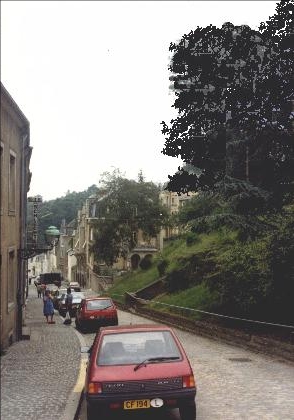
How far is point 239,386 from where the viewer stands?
12.6 m

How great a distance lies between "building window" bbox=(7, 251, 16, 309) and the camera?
722 inches

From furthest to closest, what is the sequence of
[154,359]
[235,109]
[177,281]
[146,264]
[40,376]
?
[146,264]
[177,281]
[235,109]
[40,376]
[154,359]

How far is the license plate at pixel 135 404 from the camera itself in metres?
8.63

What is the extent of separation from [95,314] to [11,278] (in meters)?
7.01

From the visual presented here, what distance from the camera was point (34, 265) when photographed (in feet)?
573

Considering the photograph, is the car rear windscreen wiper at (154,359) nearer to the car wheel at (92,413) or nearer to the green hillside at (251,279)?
the car wheel at (92,413)

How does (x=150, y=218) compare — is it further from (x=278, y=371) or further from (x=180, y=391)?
(x=180, y=391)

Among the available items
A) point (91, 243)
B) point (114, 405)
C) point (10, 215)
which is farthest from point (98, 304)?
point (91, 243)

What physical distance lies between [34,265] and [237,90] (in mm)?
159193

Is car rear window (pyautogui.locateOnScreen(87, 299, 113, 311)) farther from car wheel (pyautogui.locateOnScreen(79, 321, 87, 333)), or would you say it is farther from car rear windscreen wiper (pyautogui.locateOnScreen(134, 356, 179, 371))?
car rear windscreen wiper (pyautogui.locateOnScreen(134, 356, 179, 371))

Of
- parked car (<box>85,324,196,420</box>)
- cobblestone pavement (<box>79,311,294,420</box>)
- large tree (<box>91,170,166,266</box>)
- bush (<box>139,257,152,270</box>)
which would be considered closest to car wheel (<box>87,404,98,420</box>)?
parked car (<box>85,324,196,420</box>)

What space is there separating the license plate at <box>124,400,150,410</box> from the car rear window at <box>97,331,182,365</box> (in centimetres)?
63

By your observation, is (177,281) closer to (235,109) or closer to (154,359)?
(235,109)

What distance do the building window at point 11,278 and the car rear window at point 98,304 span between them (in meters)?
6.63
